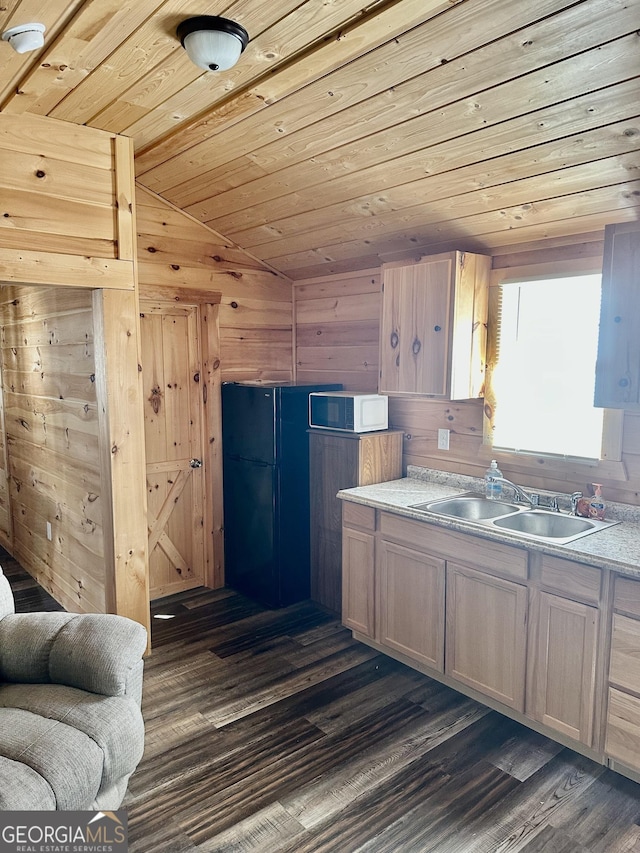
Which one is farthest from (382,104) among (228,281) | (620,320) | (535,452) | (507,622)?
(507,622)

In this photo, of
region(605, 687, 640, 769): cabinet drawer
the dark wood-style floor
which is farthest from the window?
the dark wood-style floor

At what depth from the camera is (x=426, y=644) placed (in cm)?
298

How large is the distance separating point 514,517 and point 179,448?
7.27 ft

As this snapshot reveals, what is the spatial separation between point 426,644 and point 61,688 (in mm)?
1669

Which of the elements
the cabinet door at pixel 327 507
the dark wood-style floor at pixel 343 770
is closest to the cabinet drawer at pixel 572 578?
the dark wood-style floor at pixel 343 770

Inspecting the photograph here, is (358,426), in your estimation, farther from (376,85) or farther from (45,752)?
(45,752)

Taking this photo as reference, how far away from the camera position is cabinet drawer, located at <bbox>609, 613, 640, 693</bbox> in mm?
2189

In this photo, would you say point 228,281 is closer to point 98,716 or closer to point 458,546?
point 458,546

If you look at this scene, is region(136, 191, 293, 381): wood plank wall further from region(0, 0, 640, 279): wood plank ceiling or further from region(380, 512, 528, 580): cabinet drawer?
region(380, 512, 528, 580): cabinet drawer

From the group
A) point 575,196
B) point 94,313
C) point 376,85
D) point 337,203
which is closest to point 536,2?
point 376,85

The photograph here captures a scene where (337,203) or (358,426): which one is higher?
(337,203)

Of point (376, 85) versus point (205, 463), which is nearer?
point (376, 85)

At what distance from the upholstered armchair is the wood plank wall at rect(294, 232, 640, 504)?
200 cm

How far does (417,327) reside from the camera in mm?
3209
